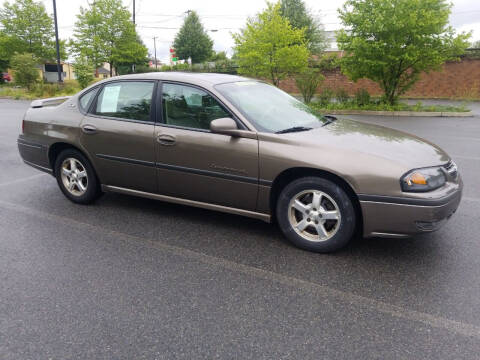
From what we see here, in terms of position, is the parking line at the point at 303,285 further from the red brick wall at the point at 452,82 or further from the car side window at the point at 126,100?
the red brick wall at the point at 452,82

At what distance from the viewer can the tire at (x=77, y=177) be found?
4770 mm

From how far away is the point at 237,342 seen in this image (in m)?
2.42

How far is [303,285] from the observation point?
10.1 ft

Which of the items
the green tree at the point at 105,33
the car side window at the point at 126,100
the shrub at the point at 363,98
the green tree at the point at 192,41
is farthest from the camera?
the green tree at the point at 192,41

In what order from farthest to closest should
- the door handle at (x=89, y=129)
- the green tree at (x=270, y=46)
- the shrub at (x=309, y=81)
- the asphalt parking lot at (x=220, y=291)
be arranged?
the green tree at (x=270, y=46) < the shrub at (x=309, y=81) < the door handle at (x=89, y=129) < the asphalt parking lot at (x=220, y=291)

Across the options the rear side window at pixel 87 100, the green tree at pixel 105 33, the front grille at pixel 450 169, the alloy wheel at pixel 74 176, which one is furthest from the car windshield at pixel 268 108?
the green tree at pixel 105 33

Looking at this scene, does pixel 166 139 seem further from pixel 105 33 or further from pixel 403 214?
pixel 105 33

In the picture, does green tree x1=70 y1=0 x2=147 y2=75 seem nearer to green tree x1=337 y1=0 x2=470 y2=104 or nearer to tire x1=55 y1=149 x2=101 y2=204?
green tree x1=337 y1=0 x2=470 y2=104

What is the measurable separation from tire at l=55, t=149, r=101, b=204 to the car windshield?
6.21 feet

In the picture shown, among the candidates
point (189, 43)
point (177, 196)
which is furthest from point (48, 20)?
point (177, 196)

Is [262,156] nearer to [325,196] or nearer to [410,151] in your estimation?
[325,196]

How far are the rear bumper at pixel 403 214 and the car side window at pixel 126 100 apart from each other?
7.91ft

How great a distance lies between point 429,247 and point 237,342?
2179 mm

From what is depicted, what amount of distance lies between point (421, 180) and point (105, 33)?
1619 inches
